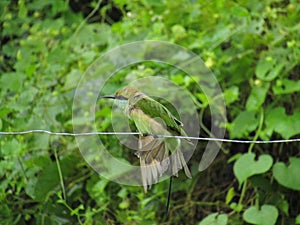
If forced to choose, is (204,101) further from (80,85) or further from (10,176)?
(10,176)

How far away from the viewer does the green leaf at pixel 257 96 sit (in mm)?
2381

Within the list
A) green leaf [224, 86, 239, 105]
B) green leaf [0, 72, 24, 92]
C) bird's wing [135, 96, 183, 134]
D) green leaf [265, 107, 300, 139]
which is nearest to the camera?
bird's wing [135, 96, 183, 134]

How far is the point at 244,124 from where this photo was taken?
239 centimetres

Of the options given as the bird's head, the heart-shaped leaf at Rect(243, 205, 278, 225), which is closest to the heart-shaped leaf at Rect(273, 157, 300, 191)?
the heart-shaped leaf at Rect(243, 205, 278, 225)

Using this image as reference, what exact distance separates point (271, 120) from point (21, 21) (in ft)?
5.37

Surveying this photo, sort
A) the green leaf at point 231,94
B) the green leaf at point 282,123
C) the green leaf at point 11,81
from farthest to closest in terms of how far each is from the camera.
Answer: the green leaf at point 11,81 → the green leaf at point 231,94 → the green leaf at point 282,123

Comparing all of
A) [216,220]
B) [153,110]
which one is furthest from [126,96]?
[216,220]

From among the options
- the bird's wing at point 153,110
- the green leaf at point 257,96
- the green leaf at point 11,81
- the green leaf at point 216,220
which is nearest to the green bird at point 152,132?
the bird's wing at point 153,110

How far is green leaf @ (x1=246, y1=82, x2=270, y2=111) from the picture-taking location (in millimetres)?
2381

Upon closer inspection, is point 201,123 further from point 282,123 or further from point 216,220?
point 216,220

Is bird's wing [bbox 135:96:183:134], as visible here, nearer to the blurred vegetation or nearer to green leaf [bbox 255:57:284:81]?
the blurred vegetation

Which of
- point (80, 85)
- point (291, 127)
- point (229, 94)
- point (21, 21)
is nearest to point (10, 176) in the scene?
point (80, 85)

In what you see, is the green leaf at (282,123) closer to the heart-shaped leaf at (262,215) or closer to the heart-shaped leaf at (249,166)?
the heart-shaped leaf at (249,166)

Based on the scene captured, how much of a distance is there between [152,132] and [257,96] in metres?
1.19
